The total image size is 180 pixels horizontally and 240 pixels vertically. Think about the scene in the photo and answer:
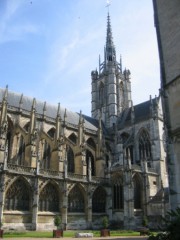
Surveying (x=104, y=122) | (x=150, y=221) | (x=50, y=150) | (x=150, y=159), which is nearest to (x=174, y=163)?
(x=150, y=221)

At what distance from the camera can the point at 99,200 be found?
29.6 metres

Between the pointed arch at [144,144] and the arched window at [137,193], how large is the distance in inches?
198

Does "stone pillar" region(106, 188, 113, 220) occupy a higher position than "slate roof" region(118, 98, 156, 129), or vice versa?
"slate roof" region(118, 98, 156, 129)

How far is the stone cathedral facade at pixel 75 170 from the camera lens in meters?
→ 24.0

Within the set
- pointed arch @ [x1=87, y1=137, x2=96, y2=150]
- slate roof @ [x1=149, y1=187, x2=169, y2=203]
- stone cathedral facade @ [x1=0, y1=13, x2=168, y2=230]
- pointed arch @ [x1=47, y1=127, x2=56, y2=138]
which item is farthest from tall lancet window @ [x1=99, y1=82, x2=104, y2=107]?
slate roof @ [x1=149, y1=187, x2=169, y2=203]

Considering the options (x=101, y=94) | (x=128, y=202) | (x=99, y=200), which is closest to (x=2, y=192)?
(x=99, y=200)

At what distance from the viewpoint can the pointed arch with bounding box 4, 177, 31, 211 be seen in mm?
23169

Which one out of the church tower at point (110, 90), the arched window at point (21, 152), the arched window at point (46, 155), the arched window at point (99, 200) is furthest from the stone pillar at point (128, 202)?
the church tower at point (110, 90)

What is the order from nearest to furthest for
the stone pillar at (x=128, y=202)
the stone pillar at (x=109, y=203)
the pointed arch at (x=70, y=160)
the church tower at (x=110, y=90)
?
1. the stone pillar at (x=128, y=202)
2. the stone pillar at (x=109, y=203)
3. the pointed arch at (x=70, y=160)
4. the church tower at (x=110, y=90)

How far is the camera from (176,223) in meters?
4.02

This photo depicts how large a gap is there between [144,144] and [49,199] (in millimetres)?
15857

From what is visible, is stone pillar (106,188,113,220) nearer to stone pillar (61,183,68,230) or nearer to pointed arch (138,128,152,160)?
stone pillar (61,183,68,230)

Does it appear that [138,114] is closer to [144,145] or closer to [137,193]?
[144,145]

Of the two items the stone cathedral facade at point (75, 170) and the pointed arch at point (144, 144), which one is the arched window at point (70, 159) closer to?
the stone cathedral facade at point (75, 170)
